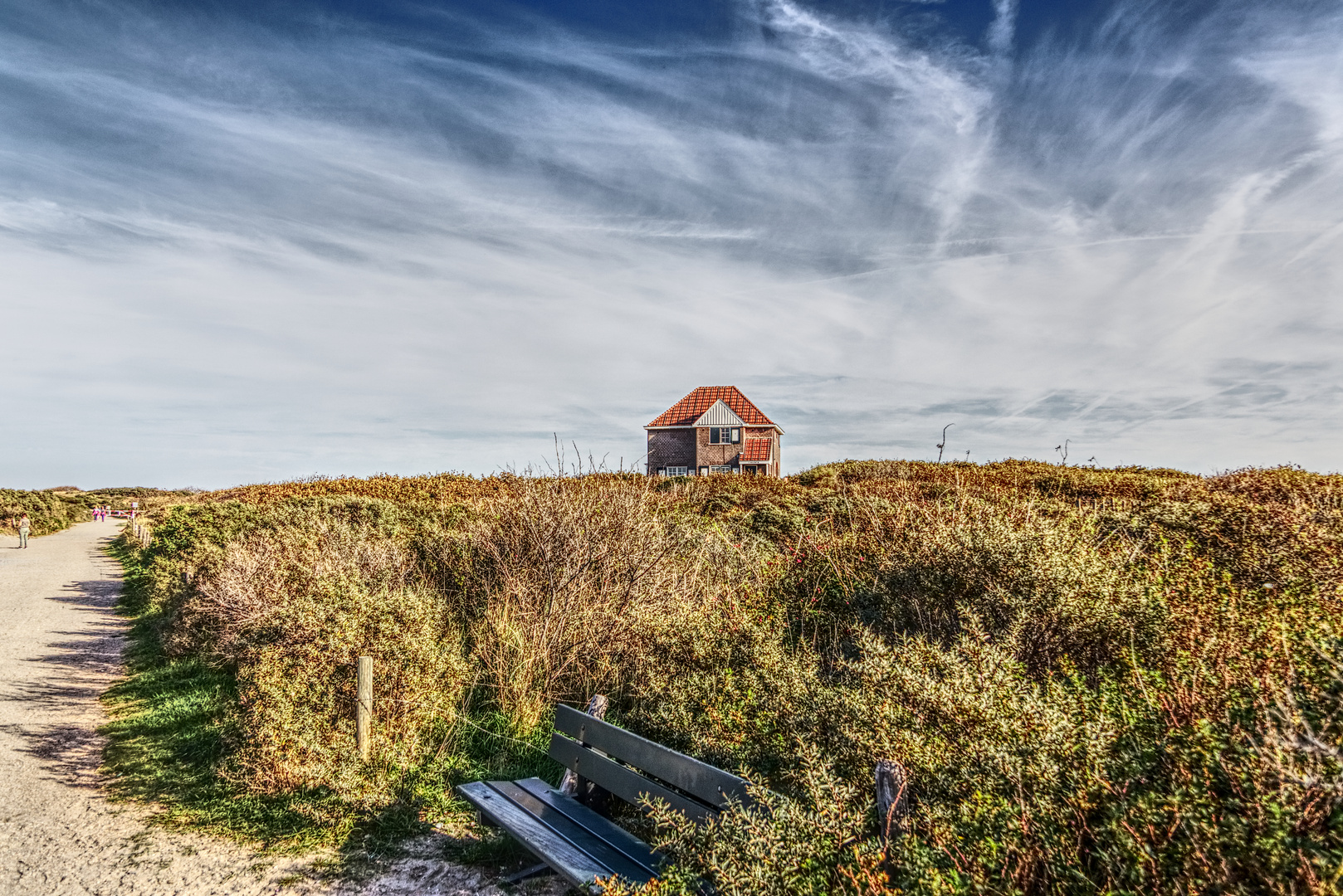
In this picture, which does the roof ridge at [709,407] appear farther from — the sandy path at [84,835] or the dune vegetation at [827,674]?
the sandy path at [84,835]

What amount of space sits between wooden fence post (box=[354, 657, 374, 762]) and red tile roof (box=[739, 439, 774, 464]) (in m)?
26.8

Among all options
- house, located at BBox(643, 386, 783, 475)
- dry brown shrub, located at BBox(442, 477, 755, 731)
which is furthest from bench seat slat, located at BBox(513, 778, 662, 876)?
house, located at BBox(643, 386, 783, 475)

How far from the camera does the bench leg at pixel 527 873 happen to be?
3821mm

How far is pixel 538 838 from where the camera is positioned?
3.49m

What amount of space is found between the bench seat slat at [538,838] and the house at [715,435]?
26.7m

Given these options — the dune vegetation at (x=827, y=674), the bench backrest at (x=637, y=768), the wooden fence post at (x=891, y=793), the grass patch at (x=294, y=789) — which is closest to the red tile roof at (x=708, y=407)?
the dune vegetation at (x=827, y=674)

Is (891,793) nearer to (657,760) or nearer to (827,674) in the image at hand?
(657,760)

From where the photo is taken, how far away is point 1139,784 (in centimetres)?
217

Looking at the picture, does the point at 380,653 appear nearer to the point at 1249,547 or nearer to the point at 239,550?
the point at 239,550

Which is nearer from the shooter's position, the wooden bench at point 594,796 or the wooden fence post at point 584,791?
the wooden bench at point 594,796

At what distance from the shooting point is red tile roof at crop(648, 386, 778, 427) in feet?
105

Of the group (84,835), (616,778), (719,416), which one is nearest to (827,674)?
(616,778)

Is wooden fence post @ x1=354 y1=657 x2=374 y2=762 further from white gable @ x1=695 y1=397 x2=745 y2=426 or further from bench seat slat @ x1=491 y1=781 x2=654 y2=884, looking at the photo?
white gable @ x1=695 y1=397 x2=745 y2=426

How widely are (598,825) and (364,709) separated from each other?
187 centimetres
